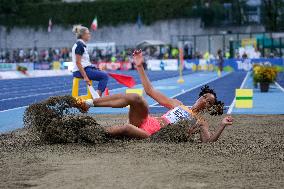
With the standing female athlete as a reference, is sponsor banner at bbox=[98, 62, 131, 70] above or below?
below

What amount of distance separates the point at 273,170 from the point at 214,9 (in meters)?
63.8

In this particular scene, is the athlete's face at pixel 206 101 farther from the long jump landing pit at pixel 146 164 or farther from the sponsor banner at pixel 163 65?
the sponsor banner at pixel 163 65

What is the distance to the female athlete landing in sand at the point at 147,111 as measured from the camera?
8859 mm

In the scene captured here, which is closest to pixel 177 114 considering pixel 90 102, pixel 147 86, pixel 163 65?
pixel 147 86

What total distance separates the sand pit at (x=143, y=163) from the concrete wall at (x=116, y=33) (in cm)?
6054

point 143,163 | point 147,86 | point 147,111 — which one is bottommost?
point 143,163

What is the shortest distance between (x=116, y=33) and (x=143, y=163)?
67.2 metres

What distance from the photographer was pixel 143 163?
7191 mm

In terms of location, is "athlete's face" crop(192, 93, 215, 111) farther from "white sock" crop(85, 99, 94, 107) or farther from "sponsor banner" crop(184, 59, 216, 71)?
"sponsor banner" crop(184, 59, 216, 71)

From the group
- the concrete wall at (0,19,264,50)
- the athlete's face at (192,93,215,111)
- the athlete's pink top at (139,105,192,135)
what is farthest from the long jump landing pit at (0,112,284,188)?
the concrete wall at (0,19,264,50)

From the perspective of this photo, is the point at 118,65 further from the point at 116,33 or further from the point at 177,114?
the point at 177,114

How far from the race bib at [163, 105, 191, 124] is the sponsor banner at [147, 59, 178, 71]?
47488 millimetres

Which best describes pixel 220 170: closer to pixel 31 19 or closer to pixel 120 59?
pixel 120 59

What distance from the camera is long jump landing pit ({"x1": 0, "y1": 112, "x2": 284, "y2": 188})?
19.9ft
